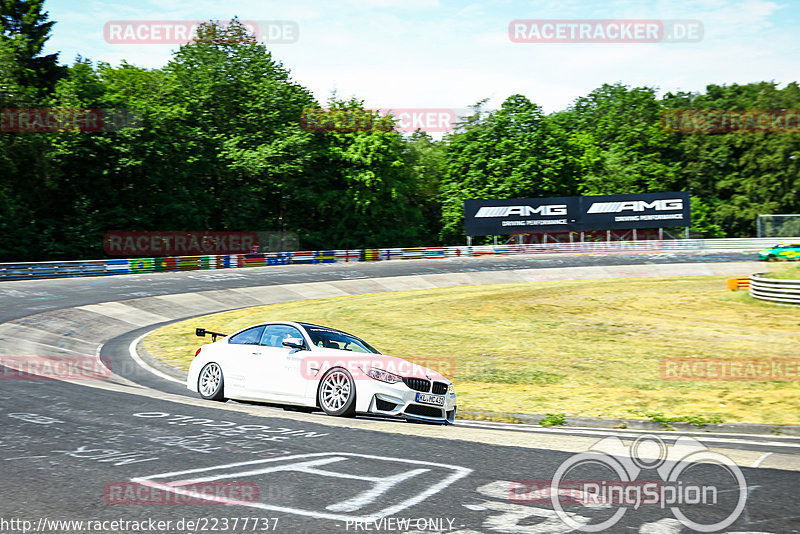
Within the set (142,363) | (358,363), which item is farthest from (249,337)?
(142,363)

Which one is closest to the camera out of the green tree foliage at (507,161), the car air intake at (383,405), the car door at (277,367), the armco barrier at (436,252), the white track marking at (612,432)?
the white track marking at (612,432)

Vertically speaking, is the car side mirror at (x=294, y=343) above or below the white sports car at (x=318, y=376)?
above

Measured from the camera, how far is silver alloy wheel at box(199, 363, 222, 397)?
12.2 metres

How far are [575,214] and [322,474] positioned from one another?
5790 cm

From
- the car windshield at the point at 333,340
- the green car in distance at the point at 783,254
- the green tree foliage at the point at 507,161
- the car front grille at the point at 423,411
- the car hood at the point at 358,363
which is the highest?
the green tree foliage at the point at 507,161

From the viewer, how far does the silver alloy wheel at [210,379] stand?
39.9 feet

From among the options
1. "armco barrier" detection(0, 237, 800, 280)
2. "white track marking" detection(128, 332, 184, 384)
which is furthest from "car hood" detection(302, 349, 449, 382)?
"armco barrier" detection(0, 237, 800, 280)

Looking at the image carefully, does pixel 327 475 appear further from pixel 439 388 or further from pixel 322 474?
pixel 439 388

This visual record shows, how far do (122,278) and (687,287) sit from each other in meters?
30.2

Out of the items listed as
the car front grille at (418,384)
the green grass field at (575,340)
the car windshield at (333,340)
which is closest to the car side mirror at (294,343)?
the car windshield at (333,340)

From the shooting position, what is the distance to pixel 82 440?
8.16m

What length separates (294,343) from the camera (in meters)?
11.1

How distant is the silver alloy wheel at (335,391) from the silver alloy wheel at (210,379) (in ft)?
7.77

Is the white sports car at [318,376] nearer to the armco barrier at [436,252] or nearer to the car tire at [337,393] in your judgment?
the car tire at [337,393]
